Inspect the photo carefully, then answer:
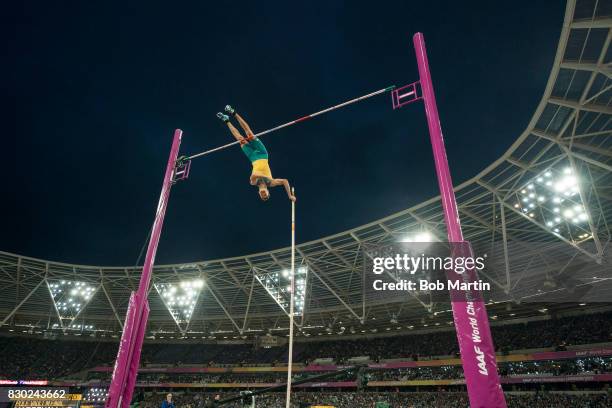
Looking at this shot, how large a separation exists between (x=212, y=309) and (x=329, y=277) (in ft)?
53.7

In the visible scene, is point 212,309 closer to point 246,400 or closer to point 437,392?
point 437,392

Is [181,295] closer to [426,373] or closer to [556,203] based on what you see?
[426,373]

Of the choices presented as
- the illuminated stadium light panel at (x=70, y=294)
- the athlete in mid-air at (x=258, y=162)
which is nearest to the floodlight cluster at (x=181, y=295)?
the illuminated stadium light panel at (x=70, y=294)

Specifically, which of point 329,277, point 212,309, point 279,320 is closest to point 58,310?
point 212,309

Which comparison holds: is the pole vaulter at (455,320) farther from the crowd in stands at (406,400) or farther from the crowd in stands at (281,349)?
the crowd in stands at (281,349)

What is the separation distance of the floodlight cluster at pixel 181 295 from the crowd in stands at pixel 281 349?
11851 mm

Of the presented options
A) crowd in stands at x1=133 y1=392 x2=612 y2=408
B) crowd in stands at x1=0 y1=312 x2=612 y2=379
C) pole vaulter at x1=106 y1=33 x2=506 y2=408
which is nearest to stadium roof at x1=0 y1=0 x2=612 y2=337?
crowd in stands at x1=0 y1=312 x2=612 y2=379

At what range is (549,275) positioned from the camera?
24156mm

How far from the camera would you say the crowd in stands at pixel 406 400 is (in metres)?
23.7

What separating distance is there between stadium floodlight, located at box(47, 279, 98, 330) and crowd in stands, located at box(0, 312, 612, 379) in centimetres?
1072

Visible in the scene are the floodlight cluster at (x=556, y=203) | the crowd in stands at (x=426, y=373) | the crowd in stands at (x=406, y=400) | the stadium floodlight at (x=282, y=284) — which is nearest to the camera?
the floodlight cluster at (x=556, y=203)

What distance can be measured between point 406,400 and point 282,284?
14379 millimetres

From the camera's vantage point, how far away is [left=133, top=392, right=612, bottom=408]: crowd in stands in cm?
2372

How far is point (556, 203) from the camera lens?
18531 mm
